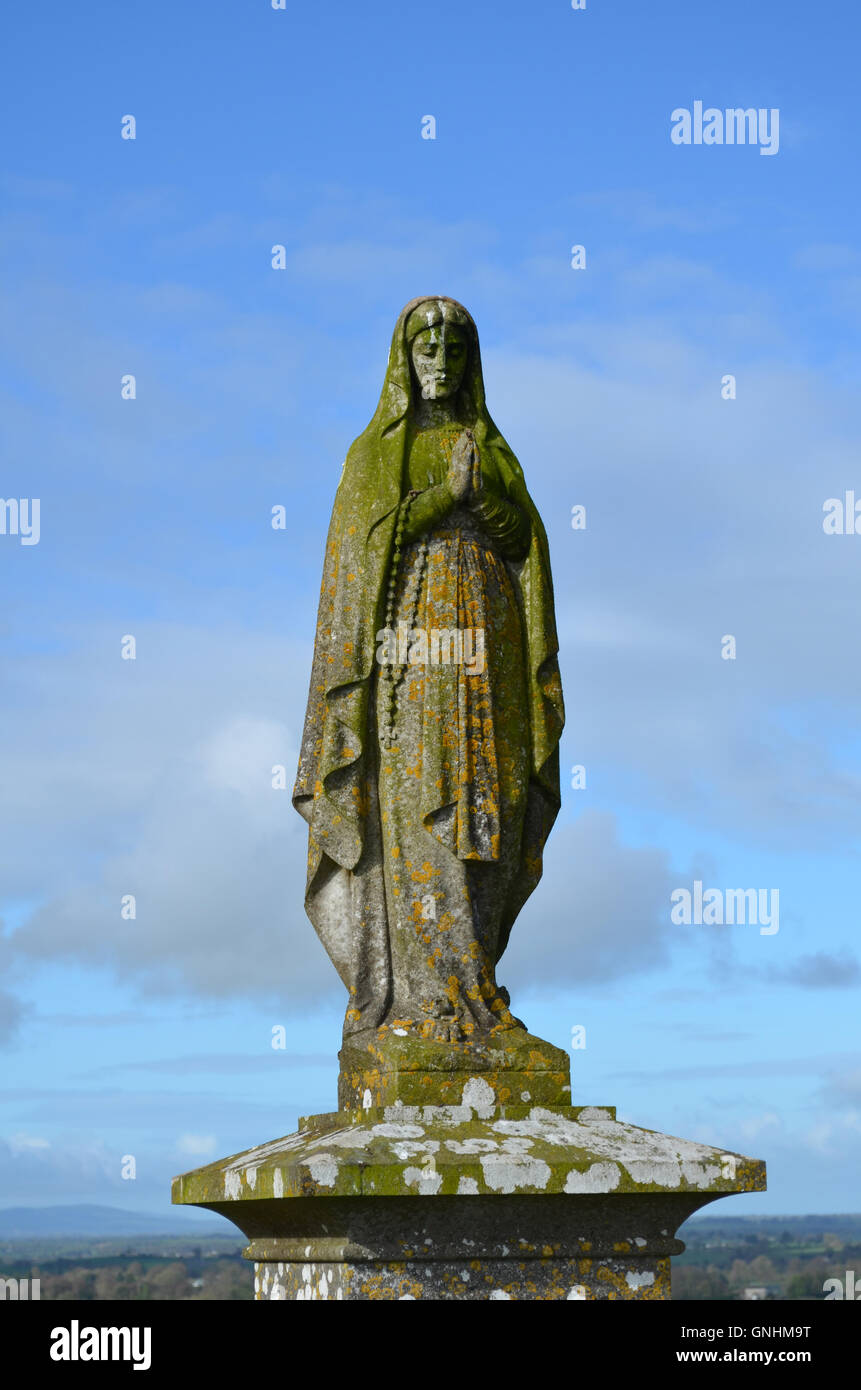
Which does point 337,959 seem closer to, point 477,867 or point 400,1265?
point 477,867

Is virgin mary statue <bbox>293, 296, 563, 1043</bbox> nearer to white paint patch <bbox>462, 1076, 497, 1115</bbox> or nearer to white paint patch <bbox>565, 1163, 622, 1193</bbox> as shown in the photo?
white paint patch <bbox>462, 1076, 497, 1115</bbox>

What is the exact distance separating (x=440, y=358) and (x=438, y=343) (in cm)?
8

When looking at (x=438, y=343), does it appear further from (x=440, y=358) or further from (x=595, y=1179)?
(x=595, y=1179)

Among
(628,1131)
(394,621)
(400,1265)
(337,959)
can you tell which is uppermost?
(394,621)

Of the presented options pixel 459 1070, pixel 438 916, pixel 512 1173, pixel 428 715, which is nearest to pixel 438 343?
pixel 428 715

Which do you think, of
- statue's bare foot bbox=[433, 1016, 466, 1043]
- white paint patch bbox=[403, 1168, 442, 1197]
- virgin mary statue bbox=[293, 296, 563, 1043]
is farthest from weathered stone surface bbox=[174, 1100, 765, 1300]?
virgin mary statue bbox=[293, 296, 563, 1043]

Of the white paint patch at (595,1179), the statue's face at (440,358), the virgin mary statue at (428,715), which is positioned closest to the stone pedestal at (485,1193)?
the white paint patch at (595,1179)

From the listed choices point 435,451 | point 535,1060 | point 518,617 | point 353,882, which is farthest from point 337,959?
point 435,451

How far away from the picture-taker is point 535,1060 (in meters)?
9.52

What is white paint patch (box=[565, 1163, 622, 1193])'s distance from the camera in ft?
29.0

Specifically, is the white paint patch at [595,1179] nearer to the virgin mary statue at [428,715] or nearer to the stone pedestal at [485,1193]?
the stone pedestal at [485,1193]

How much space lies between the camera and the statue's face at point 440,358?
10.5 metres

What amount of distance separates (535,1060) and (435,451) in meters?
3.43

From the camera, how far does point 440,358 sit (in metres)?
10.5
